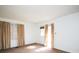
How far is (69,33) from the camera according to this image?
6.77 ft

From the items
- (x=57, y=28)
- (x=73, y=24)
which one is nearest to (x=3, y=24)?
(x=57, y=28)

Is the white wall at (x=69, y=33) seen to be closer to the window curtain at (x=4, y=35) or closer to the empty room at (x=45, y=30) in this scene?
the empty room at (x=45, y=30)

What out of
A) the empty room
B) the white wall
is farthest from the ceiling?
the white wall

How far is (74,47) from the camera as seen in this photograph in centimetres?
201

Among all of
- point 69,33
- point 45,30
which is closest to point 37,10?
point 45,30

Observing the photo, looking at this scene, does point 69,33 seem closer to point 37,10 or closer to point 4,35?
point 37,10

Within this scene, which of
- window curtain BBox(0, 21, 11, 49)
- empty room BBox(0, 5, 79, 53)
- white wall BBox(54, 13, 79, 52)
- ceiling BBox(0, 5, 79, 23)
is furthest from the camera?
window curtain BBox(0, 21, 11, 49)

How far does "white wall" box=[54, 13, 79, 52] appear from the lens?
196cm

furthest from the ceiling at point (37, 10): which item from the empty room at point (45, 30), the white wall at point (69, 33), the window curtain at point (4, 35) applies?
the window curtain at point (4, 35)

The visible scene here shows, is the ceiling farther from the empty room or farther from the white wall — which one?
the white wall

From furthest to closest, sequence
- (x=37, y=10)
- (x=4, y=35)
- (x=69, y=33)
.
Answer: (x=4, y=35) < (x=69, y=33) < (x=37, y=10)

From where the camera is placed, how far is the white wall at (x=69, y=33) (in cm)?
196
